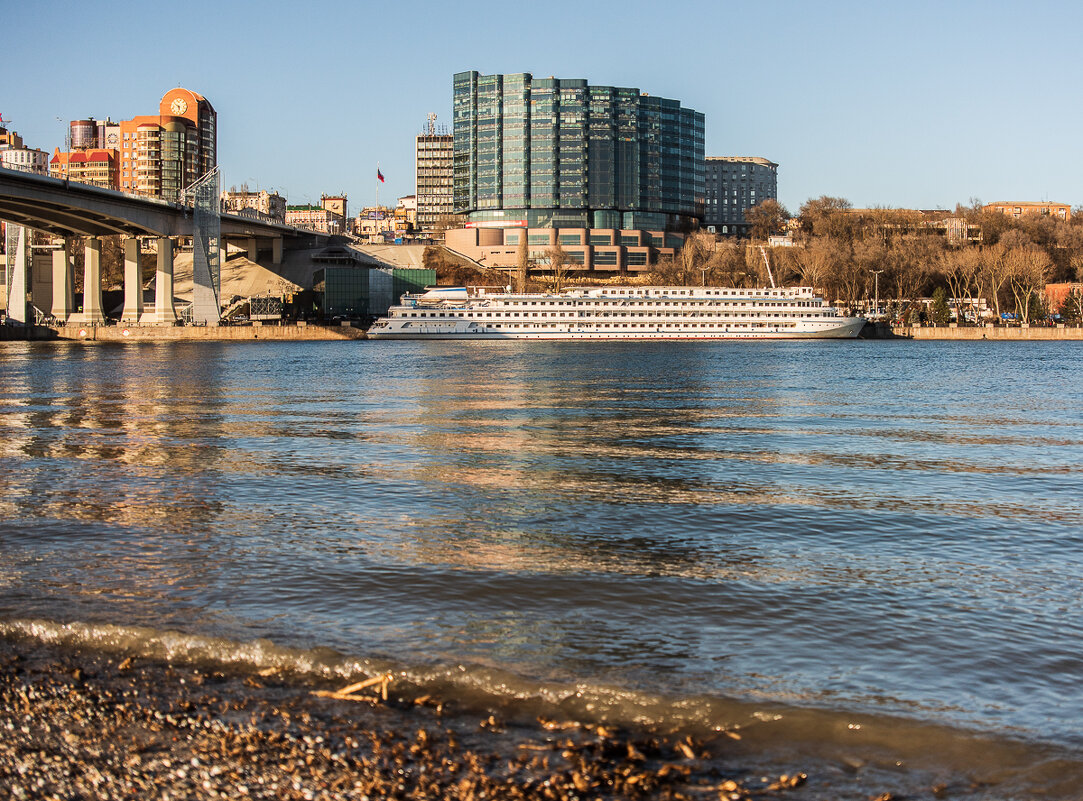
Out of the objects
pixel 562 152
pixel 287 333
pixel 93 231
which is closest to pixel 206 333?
pixel 287 333

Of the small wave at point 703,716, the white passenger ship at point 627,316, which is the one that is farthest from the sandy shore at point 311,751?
the white passenger ship at point 627,316

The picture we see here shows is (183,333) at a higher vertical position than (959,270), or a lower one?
lower

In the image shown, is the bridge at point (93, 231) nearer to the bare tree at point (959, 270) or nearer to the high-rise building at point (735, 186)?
the bare tree at point (959, 270)

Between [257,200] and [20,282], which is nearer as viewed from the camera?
[20,282]

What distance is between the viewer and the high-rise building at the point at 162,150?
173 meters

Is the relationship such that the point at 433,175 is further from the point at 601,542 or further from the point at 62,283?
the point at 601,542

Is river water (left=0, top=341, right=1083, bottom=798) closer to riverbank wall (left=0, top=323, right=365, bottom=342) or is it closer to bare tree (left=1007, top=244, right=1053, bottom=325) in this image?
riverbank wall (left=0, top=323, right=365, bottom=342)

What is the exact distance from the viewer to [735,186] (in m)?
184

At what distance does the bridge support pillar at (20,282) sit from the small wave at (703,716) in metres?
89.9

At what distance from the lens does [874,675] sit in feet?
18.5

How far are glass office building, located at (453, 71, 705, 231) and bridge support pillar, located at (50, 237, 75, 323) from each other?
52488mm

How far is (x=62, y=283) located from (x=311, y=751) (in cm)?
9566

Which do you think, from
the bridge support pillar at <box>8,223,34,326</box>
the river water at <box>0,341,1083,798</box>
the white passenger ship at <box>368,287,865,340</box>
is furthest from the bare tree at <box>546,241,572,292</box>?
the river water at <box>0,341,1083,798</box>

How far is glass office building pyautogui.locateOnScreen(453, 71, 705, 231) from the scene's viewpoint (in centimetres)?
12550
